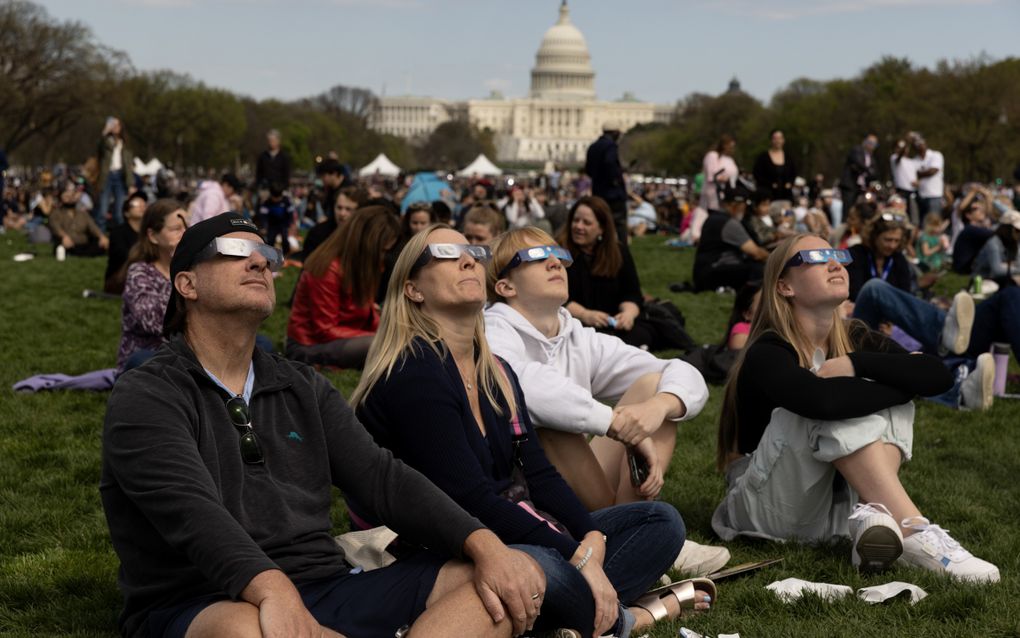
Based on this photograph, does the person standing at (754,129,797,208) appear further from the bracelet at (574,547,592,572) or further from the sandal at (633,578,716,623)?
the bracelet at (574,547,592,572)

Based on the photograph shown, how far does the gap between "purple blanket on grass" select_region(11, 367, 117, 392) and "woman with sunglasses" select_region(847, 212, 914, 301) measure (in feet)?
16.9

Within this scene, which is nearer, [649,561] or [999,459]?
[649,561]

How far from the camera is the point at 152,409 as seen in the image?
3145mm

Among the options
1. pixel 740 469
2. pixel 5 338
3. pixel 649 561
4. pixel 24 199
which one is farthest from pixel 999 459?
pixel 24 199

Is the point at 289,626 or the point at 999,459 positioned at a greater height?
the point at 289,626

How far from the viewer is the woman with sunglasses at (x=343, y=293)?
8.41 metres

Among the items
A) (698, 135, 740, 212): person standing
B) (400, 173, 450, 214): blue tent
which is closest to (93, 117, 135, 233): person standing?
(400, 173, 450, 214): blue tent

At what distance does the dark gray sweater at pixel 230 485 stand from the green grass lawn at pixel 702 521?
95 centimetres

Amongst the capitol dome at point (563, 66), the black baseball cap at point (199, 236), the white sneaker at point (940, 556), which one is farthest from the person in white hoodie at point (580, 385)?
the capitol dome at point (563, 66)

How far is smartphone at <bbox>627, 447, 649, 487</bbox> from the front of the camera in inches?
183

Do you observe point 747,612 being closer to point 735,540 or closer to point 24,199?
point 735,540

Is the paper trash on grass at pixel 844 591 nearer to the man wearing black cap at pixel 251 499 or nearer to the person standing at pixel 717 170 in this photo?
the man wearing black cap at pixel 251 499

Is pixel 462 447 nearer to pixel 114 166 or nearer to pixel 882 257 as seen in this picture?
pixel 882 257

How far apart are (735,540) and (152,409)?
2834mm
